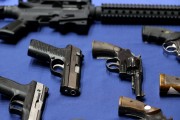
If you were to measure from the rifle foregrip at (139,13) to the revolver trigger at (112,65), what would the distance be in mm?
523

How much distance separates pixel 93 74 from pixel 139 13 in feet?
2.43

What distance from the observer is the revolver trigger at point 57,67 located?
2672 mm

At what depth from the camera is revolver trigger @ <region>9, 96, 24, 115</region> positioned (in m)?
2.39

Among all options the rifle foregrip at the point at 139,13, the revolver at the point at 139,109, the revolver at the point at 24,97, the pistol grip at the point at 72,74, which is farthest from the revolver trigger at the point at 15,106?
the rifle foregrip at the point at 139,13

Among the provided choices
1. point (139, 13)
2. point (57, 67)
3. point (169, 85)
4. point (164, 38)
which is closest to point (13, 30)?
point (57, 67)

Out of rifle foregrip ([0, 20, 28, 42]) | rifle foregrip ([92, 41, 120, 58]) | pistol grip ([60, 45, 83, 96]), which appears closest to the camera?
pistol grip ([60, 45, 83, 96])

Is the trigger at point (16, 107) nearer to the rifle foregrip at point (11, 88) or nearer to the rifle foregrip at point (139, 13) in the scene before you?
the rifle foregrip at point (11, 88)

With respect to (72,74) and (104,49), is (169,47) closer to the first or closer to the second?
(104,49)

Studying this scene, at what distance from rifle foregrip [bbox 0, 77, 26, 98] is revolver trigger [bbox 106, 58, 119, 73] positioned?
2.16 ft

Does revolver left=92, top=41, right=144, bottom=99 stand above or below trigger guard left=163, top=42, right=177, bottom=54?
below

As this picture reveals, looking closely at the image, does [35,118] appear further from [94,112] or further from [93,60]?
[93,60]

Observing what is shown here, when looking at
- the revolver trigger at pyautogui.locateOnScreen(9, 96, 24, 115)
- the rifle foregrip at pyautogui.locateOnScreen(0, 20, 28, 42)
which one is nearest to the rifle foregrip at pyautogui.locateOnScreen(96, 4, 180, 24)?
the rifle foregrip at pyautogui.locateOnScreen(0, 20, 28, 42)

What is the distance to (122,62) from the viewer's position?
2.67 m

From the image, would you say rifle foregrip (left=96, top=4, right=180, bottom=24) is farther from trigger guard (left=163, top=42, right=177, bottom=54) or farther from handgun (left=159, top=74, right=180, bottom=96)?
handgun (left=159, top=74, right=180, bottom=96)
